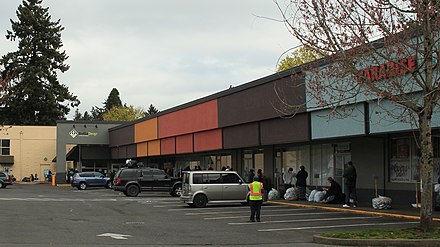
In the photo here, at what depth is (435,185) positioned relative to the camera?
67.8 feet

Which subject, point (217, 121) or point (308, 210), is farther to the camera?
point (217, 121)

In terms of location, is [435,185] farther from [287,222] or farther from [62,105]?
[62,105]

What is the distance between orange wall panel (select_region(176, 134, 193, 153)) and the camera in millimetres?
38625

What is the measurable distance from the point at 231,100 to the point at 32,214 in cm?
1347

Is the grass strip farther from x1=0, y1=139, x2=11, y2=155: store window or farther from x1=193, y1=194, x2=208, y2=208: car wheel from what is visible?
x1=0, y1=139, x2=11, y2=155: store window

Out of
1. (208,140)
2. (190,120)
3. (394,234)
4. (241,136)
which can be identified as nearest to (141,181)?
(208,140)

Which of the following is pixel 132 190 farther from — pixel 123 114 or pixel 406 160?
pixel 123 114

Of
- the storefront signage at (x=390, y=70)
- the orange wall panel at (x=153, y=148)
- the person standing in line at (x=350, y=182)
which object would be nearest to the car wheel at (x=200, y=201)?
the person standing in line at (x=350, y=182)

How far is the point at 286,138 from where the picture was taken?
26.4m

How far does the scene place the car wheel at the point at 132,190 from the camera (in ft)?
117

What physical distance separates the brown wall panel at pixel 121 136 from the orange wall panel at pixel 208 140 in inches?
623

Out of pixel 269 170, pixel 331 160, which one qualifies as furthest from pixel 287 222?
pixel 269 170

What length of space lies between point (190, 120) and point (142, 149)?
41.1ft

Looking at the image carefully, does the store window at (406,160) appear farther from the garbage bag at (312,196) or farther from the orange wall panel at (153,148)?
the orange wall panel at (153,148)
